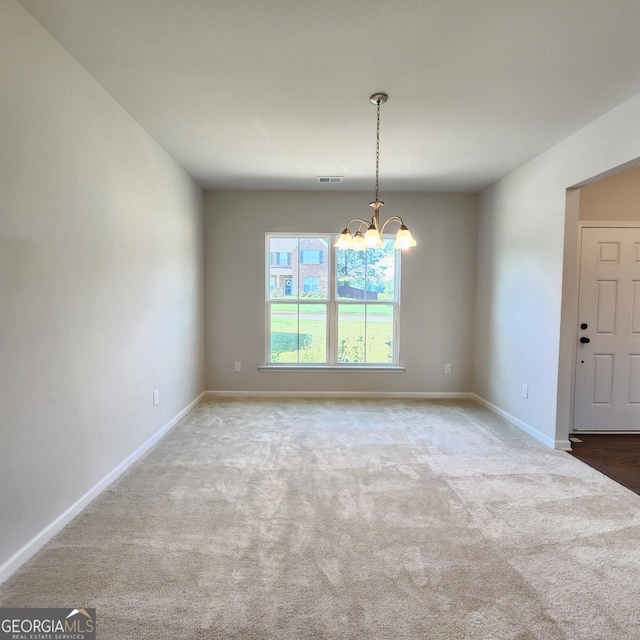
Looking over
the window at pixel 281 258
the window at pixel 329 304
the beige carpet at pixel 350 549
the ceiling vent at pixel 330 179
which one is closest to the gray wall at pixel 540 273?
the beige carpet at pixel 350 549

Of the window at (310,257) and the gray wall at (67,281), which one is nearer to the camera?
the gray wall at (67,281)

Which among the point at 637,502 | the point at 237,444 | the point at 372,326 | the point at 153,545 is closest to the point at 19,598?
the point at 153,545

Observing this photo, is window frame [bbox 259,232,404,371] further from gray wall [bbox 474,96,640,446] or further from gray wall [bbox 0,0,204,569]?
gray wall [bbox 0,0,204,569]

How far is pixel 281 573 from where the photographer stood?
1714mm

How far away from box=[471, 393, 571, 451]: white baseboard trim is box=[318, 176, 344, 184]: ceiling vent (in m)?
3.14

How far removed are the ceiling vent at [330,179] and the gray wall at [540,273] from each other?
182cm

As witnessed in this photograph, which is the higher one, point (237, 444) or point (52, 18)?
point (52, 18)

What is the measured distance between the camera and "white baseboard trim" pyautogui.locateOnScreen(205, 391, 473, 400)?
4.80m

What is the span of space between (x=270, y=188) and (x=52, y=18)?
2.88 m

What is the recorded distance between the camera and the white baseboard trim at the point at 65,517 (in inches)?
66.7

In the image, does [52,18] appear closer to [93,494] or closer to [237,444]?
[93,494]

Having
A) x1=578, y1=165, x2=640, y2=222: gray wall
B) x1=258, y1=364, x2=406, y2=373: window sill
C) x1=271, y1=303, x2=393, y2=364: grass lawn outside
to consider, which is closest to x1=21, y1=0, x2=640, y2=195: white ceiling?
x1=578, y1=165, x2=640, y2=222: gray wall

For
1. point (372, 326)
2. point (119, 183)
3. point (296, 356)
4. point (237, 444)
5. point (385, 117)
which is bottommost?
point (237, 444)

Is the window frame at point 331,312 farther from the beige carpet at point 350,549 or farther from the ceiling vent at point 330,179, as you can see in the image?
the beige carpet at point 350,549
